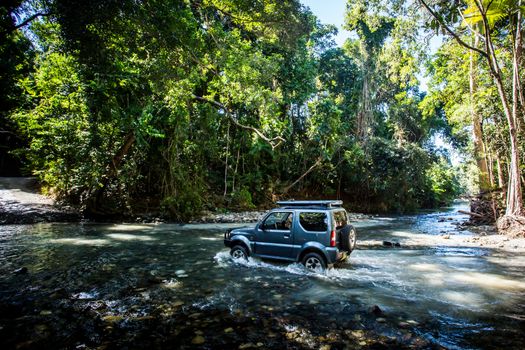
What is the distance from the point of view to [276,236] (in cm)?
773

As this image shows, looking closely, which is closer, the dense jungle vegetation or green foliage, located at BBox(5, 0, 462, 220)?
green foliage, located at BBox(5, 0, 462, 220)

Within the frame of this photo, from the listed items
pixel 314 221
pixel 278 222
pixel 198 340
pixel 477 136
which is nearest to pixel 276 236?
pixel 278 222

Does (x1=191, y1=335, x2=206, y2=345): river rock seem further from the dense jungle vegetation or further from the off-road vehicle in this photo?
the dense jungle vegetation

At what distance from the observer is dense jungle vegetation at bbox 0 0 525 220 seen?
9531mm

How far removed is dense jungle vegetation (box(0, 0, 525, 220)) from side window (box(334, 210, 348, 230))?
6.31m

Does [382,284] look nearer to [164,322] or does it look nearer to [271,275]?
[271,275]

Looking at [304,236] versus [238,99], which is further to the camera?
[238,99]

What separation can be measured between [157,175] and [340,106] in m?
19.3

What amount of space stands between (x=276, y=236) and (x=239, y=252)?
133 cm

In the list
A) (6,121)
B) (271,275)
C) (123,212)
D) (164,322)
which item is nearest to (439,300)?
(271,275)

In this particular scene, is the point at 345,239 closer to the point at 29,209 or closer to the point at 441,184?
the point at 29,209

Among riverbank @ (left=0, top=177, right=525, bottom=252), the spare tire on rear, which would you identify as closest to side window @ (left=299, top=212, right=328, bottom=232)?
the spare tire on rear

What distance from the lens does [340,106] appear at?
30359mm

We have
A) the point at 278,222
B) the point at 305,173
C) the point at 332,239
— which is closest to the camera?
the point at 332,239
